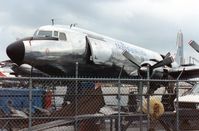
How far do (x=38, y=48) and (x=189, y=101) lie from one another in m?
7.73

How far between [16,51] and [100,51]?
4513 mm

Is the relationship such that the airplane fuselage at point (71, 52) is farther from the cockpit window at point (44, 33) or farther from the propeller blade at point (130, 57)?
the propeller blade at point (130, 57)

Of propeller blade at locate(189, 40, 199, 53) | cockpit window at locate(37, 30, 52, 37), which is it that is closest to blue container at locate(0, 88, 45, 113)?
cockpit window at locate(37, 30, 52, 37)

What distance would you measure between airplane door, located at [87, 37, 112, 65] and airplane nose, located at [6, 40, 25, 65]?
148 inches

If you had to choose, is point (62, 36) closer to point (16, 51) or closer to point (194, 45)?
point (16, 51)

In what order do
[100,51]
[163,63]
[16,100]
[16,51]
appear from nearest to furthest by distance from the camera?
[16,100] < [16,51] < [100,51] < [163,63]

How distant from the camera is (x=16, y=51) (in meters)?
18.5

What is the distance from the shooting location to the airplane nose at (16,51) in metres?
18.5

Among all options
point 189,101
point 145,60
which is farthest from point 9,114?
point 145,60

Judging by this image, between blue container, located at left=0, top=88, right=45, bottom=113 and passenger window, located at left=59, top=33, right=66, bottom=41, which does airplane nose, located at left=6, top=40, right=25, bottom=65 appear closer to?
passenger window, located at left=59, top=33, right=66, bottom=41

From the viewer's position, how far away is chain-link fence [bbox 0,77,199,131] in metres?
10.4

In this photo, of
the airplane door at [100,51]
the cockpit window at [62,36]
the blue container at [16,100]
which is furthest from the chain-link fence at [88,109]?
the airplane door at [100,51]

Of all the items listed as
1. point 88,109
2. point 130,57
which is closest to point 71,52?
point 130,57

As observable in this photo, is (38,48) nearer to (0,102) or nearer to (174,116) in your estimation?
(0,102)
